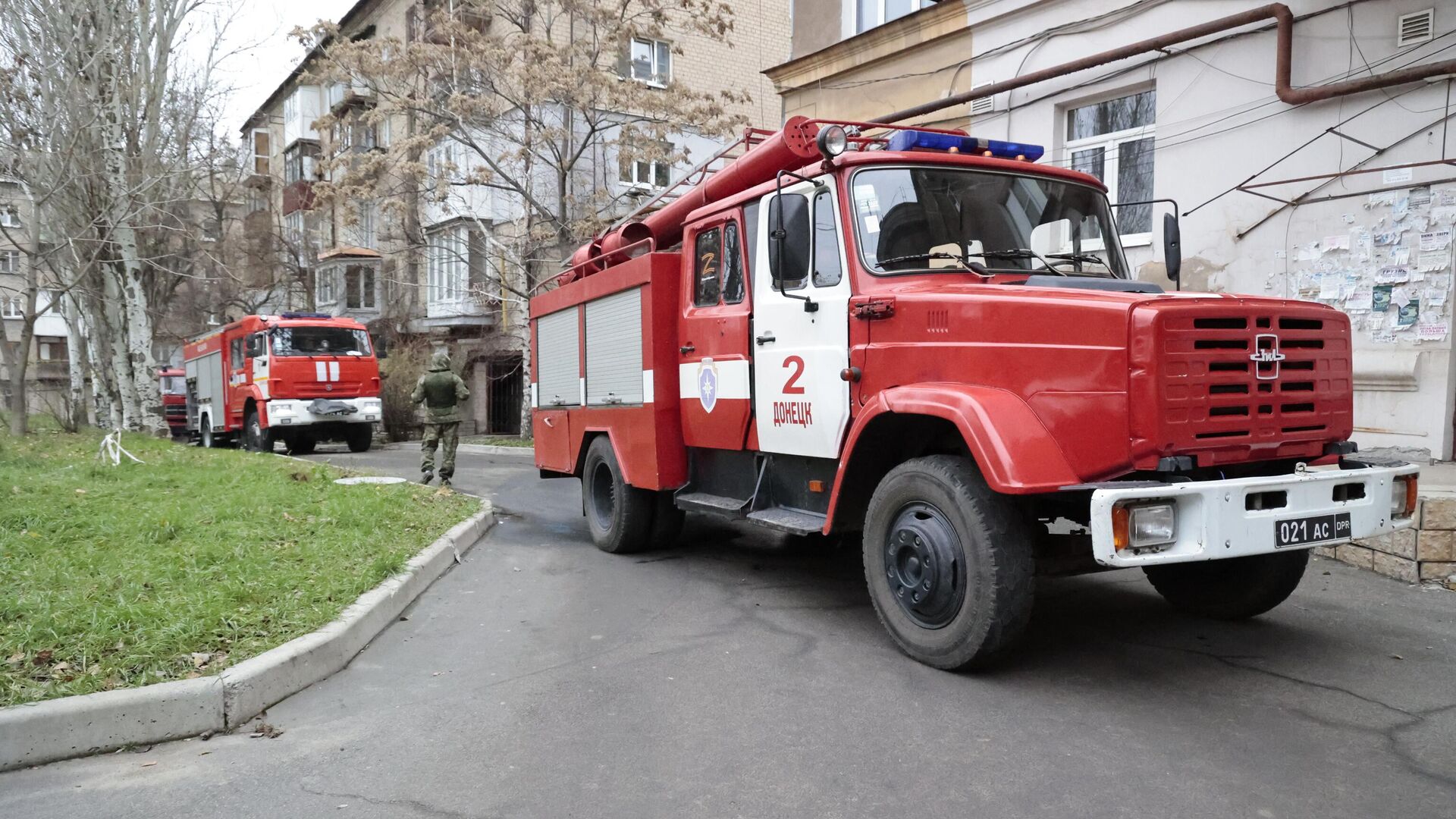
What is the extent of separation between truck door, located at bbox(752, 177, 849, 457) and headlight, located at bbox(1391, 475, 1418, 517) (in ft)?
8.54

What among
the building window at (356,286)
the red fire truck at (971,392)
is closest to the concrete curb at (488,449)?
the building window at (356,286)

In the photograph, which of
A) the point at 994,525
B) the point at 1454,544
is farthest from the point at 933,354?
the point at 1454,544

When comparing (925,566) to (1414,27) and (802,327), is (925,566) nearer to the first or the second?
(802,327)

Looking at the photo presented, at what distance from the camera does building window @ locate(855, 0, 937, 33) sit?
14.1m

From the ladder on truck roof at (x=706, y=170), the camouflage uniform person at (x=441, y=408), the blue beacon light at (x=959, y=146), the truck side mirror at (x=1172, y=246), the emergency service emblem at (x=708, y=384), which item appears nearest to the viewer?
the blue beacon light at (x=959, y=146)

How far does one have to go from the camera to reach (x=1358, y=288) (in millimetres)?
8781

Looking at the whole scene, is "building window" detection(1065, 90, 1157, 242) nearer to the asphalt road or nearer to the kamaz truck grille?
the asphalt road

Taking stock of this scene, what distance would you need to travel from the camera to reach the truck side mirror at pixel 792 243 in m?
5.67

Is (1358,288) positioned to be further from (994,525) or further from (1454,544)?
(994,525)

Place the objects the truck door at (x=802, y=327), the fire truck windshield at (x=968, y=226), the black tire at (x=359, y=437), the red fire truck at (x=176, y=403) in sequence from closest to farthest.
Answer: the fire truck windshield at (x=968, y=226)
the truck door at (x=802, y=327)
the black tire at (x=359, y=437)
the red fire truck at (x=176, y=403)

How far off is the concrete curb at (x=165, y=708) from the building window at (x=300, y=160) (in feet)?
115

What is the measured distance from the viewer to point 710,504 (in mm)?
6746

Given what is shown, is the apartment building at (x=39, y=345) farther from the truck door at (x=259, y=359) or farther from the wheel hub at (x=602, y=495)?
the wheel hub at (x=602, y=495)

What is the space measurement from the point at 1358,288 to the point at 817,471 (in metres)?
6.08
